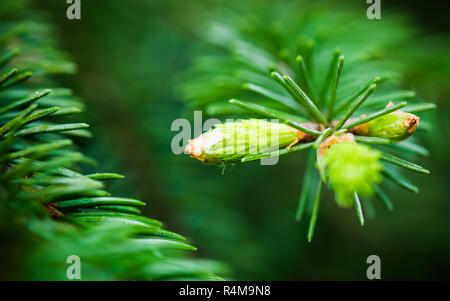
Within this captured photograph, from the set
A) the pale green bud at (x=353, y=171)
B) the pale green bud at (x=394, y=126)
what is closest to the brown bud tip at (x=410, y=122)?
the pale green bud at (x=394, y=126)

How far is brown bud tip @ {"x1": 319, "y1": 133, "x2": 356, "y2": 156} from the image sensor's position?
52 cm

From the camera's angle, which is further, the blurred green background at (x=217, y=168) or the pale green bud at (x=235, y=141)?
the blurred green background at (x=217, y=168)

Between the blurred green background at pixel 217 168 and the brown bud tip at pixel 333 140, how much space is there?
0.48 metres

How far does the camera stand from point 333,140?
0.52m

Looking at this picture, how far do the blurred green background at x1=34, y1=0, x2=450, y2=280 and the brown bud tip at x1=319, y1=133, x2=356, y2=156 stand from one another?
48cm

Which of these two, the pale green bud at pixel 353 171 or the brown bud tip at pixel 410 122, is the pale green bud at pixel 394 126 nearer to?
the brown bud tip at pixel 410 122

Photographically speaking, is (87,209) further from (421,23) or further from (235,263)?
(421,23)

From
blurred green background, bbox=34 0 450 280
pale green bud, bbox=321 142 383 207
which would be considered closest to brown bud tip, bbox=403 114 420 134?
pale green bud, bbox=321 142 383 207

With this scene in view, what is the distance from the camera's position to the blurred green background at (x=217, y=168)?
1.05m

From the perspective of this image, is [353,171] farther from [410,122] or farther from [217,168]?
[217,168]

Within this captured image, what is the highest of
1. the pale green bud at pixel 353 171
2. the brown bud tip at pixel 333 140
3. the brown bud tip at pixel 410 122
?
the brown bud tip at pixel 410 122

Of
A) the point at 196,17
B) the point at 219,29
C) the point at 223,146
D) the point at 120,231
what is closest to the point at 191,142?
the point at 223,146

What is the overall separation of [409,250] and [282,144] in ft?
4.08

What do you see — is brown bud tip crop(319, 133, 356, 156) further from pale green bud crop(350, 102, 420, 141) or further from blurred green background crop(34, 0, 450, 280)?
blurred green background crop(34, 0, 450, 280)
